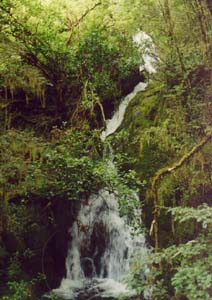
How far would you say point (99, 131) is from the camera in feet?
20.6

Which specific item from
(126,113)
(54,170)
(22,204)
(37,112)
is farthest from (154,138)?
(37,112)

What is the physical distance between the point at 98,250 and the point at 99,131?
206cm

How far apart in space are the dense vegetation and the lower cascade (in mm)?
289

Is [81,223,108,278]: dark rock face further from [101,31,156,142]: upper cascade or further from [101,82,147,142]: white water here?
[101,82,147,142]: white water

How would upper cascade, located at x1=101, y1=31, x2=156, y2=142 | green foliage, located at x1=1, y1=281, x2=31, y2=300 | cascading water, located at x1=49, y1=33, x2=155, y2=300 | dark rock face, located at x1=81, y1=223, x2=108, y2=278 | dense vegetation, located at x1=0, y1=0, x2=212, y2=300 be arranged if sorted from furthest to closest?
→ 1. upper cascade, located at x1=101, y1=31, x2=156, y2=142
2. dark rock face, located at x1=81, y1=223, x2=108, y2=278
3. cascading water, located at x1=49, y1=33, x2=155, y2=300
4. green foliage, located at x1=1, y1=281, x2=31, y2=300
5. dense vegetation, located at x1=0, y1=0, x2=212, y2=300

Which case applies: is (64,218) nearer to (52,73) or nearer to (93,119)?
(93,119)

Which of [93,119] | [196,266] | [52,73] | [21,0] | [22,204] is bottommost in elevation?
[196,266]

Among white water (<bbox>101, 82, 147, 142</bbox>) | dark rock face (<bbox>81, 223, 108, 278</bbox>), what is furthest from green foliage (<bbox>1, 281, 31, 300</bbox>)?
white water (<bbox>101, 82, 147, 142</bbox>)

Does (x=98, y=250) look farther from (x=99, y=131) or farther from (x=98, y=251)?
(x=99, y=131)

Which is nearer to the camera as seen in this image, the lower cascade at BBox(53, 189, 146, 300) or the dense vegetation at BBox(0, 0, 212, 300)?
the dense vegetation at BBox(0, 0, 212, 300)

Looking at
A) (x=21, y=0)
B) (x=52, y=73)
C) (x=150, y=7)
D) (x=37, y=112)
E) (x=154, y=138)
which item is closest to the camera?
(x=154, y=138)

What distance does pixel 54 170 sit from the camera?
203 inches

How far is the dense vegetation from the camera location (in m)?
4.91

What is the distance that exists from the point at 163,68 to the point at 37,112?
300 cm
